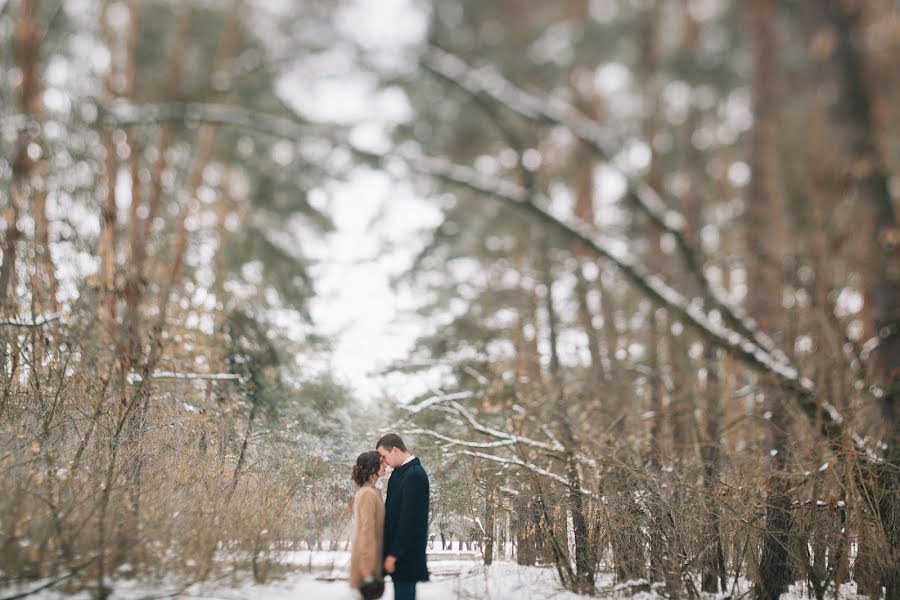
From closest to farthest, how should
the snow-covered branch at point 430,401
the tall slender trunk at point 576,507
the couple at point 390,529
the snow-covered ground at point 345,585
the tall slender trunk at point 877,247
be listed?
the snow-covered ground at point 345,585 → the couple at point 390,529 → the tall slender trunk at point 877,247 → the tall slender trunk at point 576,507 → the snow-covered branch at point 430,401

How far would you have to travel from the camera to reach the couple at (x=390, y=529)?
126 inches

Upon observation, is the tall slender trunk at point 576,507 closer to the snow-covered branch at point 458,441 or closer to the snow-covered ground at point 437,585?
the snow-covered ground at point 437,585

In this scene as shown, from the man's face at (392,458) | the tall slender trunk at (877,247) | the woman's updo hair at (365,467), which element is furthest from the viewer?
the tall slender trunk at (877,247)

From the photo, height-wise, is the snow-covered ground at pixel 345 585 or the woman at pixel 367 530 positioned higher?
the woman at pixel 367 530

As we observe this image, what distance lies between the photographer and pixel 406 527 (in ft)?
10.5

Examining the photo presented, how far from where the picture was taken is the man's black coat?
10.5 feet

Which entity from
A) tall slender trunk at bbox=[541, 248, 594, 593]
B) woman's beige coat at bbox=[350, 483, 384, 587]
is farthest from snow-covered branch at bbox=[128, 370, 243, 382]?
tall slender trunk at bbox=[541, 248, 594, 593]

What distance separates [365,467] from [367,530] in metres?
0.31

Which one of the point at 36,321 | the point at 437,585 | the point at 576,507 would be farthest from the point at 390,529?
the point at 36,321

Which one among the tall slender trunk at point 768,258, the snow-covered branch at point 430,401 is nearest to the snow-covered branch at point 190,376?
the snow-covered branch at point 430,401

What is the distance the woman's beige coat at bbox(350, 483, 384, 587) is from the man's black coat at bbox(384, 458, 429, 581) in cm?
6

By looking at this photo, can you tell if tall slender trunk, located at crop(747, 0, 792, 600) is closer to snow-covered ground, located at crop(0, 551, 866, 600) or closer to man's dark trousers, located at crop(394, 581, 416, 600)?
snow-covered ground, located at crop(0, 551, 866, 600)

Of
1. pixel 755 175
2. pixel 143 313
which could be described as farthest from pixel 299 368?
pixel 755 175

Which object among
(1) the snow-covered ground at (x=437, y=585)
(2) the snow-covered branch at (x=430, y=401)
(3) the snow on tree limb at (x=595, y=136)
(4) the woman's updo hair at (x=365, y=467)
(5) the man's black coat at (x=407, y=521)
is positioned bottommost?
(1) the snow-covered ground at (x=437, y=585)
